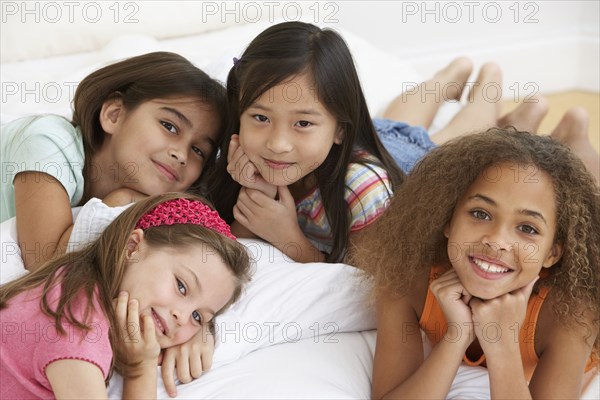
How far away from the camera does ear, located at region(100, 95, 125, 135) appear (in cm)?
182

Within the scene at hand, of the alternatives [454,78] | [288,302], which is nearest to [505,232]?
[288,302]

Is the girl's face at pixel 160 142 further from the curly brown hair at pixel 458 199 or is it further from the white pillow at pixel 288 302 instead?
the curly brown hair at pixel 458 199

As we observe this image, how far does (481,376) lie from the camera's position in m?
1.46

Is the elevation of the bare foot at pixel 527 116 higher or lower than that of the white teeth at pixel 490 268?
lower

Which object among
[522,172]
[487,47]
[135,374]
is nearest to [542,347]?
[522,172]

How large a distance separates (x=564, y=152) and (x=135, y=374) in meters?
0.73

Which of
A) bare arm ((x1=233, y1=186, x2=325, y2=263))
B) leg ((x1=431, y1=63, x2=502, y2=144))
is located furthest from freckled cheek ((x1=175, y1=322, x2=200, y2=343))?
leg ((x1=431, y1=63, x2=502, y2=144))

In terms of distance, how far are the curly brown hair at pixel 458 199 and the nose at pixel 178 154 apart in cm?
44

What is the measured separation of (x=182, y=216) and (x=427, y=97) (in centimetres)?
111

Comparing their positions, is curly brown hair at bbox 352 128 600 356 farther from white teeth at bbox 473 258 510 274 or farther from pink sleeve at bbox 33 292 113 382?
pink sleeve at bbox 33 292 113 382

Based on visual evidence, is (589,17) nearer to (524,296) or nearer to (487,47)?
(487,47)

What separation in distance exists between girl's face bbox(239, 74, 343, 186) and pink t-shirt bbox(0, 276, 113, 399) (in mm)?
520

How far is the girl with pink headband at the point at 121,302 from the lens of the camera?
1208 millimetres

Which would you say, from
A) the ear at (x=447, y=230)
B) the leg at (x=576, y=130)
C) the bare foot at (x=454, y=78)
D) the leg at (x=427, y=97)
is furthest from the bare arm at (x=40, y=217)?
the leg at (x=576, y=130)
